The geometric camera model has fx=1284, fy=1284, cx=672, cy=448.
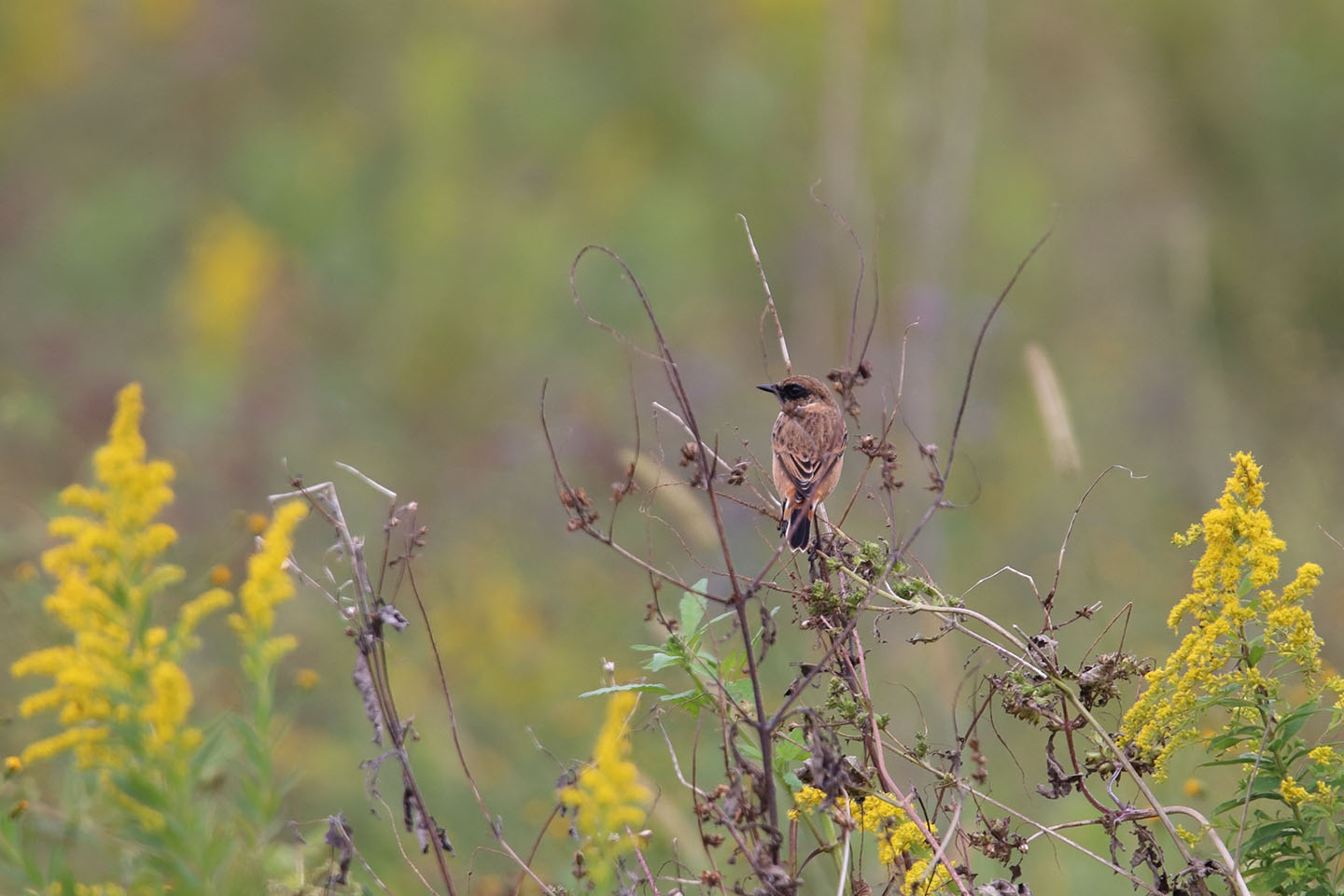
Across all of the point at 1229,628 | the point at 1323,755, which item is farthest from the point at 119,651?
Answer: the point at 1323,755

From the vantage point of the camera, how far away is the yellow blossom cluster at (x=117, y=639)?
1753 millimetres

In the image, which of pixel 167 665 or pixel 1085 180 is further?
pixel 1085 180

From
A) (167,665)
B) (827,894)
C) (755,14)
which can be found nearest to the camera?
(167,665)

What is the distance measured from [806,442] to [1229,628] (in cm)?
225

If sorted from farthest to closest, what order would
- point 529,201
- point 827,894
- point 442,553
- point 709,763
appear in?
1. point 529,201
2. point 442,553
3. point 709,763
4. point 827,894

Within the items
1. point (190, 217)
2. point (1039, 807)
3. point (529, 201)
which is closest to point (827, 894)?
point (1039, 807)

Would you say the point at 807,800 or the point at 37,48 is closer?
the point at 807,800

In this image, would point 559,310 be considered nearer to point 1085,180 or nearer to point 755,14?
point 755,14

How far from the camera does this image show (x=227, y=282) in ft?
32.8

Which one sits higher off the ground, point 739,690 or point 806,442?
point 806,442

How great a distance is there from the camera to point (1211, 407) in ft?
22.1

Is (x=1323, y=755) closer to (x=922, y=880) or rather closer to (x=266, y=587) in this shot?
(x=922, y=880)

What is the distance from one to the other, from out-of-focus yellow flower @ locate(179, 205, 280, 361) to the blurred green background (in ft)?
0.13

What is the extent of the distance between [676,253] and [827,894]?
7.51 m
